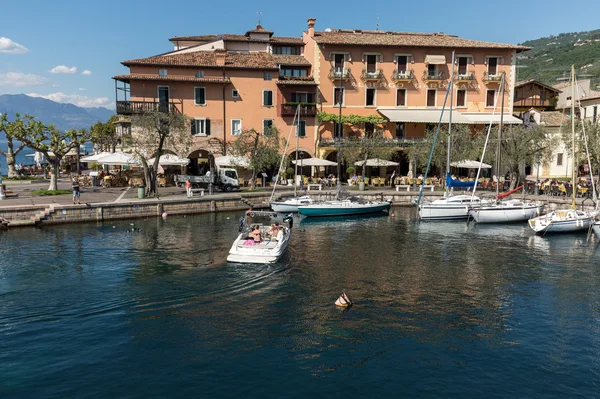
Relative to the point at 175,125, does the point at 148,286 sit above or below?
below

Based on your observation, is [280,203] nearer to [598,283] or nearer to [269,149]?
[269,149]

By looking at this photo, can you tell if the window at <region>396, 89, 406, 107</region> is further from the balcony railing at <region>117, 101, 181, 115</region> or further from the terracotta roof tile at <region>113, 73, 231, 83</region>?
the balcony railing at <region>117, 101, 181, 115</region>

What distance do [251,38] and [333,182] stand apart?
2279 cm

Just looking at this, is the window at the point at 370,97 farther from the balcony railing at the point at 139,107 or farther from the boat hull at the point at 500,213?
the boat hull at the point at 500,213

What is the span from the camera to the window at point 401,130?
194 feet

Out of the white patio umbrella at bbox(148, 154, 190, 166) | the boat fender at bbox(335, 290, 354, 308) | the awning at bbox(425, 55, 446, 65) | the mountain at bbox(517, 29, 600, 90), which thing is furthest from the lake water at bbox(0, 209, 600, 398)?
the mountain at bbox(517, 29, 600, 90)

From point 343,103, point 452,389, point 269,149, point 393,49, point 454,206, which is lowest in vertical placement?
point 452,389

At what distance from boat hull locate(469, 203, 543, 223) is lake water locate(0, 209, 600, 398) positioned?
882 centimetres

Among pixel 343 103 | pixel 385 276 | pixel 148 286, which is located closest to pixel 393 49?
pixel 343 103

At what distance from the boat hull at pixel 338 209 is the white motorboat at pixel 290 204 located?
0.50 metres

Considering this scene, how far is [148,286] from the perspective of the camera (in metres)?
21.9

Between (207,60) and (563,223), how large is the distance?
38968 millimetres

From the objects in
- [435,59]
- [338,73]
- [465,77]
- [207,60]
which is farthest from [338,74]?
[465,77]

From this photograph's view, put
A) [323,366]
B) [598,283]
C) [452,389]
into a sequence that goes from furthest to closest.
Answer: [598,283] < [323,366] < [452,389]
